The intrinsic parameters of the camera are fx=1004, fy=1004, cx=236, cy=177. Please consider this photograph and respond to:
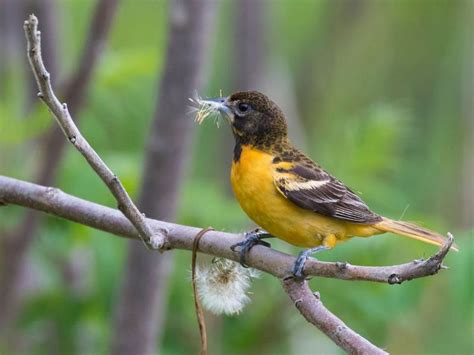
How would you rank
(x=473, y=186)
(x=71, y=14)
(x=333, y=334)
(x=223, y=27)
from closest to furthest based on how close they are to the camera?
(x=333, y=334) → (x=473, y=186) → (x=71, y=14) → (x=223, y=27)

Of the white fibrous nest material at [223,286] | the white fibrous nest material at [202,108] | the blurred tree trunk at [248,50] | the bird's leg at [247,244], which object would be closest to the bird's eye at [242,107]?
the white fibrous nest material at [202,108]

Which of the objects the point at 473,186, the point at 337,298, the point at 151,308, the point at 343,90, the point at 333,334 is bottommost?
the point at 333,334

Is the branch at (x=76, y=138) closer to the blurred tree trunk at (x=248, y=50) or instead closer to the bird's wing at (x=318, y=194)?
the bird's wing at (x=318, y=194)

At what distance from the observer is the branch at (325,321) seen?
115 inches

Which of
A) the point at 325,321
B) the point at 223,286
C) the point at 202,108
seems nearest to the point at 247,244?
the point at 223,286

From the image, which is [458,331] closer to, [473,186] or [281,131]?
[473,186]

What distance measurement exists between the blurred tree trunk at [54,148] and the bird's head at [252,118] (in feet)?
3.65

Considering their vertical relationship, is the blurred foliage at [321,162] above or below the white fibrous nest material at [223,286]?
above

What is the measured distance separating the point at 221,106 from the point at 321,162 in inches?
112

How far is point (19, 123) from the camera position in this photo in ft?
17.1

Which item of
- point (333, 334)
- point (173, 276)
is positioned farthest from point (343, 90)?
point (333, 334)

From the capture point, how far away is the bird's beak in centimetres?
439

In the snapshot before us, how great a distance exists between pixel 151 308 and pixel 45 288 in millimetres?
1764

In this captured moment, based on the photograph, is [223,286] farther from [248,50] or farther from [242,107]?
[248,50]
